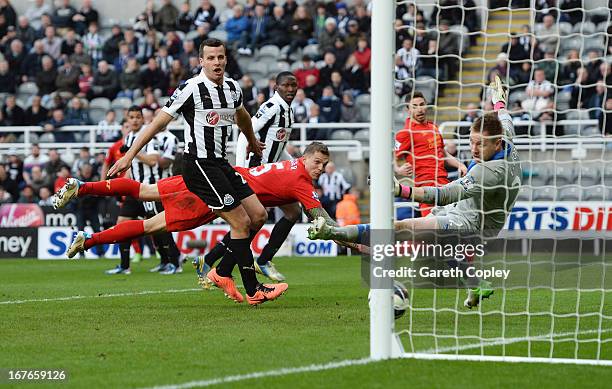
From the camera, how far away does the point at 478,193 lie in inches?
348

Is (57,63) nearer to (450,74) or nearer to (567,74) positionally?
(450,74)

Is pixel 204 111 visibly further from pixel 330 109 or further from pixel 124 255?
pixel 330 109

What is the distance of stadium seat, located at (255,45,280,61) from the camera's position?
2434 cm

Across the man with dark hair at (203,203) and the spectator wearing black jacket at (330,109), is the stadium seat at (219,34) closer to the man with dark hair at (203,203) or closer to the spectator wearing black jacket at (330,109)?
the spectator wearing black jacket at (330,109)

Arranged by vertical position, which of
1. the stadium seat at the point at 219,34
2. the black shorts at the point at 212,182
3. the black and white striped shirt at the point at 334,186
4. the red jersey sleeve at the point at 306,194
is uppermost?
the stadium seat at the point at 219,34

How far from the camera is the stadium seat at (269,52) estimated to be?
79.9 ft

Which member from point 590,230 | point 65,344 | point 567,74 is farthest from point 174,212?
point 567,74

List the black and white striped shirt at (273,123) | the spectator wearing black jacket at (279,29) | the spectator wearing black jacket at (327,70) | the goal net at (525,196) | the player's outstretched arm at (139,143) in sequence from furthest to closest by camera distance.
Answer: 1. the spectator wearing black jacket at (279,29)
2. the spectator wearing black jacket at (327,70)
3. the black and white striped shirt at (273,123)
4. the player's outstretched arm at (139,143)
5. the goal net at (525,196)

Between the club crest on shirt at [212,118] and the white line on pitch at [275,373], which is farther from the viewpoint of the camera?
the club crest on shirt at [212,118]

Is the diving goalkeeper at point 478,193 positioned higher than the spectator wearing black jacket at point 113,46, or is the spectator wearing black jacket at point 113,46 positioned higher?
the spectator wearing black jacket at point 113,46

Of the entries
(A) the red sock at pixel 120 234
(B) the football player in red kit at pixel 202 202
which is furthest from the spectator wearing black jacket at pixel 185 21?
(A) the red sock at pixel 120 234

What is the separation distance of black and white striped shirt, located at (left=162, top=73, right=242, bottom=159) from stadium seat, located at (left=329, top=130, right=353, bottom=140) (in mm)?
12353

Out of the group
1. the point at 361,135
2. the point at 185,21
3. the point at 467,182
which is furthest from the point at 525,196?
the point at 185,21

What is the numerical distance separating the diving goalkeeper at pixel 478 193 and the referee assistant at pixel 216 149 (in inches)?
37.8
